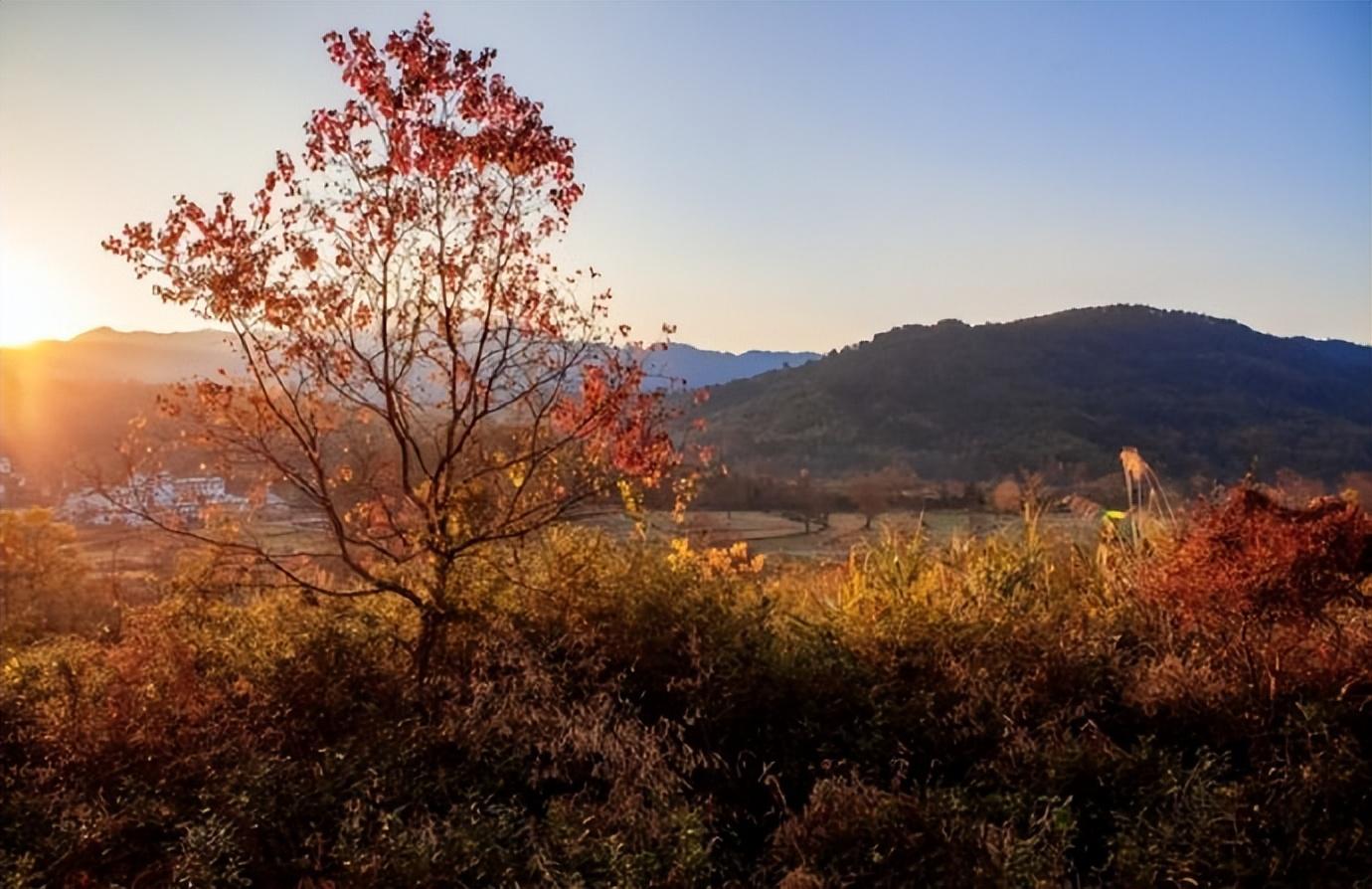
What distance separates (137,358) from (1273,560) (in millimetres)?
14075

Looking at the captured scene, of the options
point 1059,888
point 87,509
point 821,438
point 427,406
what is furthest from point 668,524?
point 821,438

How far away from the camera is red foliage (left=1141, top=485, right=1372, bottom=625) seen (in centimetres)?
480

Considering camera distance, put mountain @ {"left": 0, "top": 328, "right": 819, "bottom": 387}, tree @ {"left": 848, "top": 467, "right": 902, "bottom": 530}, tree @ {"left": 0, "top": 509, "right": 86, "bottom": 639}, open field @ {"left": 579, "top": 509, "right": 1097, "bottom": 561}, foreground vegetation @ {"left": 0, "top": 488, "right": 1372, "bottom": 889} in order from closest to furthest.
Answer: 1. foreground vegetation @ {"left": 0, "top": 488, "right": 1372, "bottom": 889}
2. mountain @ {"left": 0, "top": 328, "right": 819, "bottom": 387}
3. open field @ {"left": 579, "top": 509, "right": 1097, "bottom": 561}
4. tree @ {"left": 0, "top": 509, "right": 86, "bottom": 639}
5. tree @ {"left": 848, "top": 467, "right": 902, "bottom": 530}

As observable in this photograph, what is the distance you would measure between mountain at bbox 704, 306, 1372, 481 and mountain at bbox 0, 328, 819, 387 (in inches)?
724

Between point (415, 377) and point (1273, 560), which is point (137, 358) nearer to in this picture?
point (415, 377)

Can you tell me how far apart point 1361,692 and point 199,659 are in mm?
5682

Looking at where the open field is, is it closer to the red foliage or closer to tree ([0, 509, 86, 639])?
the red foliage

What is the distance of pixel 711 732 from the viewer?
4.78 m

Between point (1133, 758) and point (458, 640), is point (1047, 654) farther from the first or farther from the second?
point (458, 640)

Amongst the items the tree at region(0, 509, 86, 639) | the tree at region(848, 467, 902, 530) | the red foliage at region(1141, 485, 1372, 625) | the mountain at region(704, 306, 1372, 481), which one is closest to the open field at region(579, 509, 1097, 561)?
the red foliage at region(1141, 485, 1372, 625)

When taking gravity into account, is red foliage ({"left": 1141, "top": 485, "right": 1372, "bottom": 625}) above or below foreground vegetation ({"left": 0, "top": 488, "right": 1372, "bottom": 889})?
above

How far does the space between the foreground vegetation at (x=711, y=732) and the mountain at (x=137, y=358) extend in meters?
1.10

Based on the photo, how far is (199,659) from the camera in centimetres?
521

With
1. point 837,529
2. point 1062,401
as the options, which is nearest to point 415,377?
point 837,529
